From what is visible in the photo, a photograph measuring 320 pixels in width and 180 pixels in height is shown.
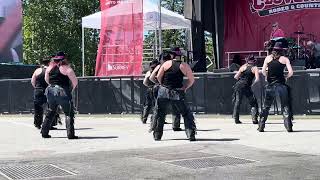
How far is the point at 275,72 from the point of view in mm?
12469

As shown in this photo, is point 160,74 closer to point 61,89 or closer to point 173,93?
point 173,93

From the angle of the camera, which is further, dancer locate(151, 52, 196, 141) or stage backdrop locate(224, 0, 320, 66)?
stage backdrop locate(224, 0, 320, 66)

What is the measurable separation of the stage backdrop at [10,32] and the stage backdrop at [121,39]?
44.7ft

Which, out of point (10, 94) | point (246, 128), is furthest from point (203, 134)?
point (10, 94)

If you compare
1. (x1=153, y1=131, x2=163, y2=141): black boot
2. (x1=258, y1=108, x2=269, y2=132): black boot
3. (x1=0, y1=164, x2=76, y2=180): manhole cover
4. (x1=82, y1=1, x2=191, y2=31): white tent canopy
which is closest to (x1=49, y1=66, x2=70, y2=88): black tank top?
(x1=153, y1=131, x2=163, y2=141): black boot

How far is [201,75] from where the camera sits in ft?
63.8

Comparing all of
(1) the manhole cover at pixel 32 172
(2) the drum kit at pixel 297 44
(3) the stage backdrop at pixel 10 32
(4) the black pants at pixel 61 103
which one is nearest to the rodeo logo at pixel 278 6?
(2) the drum kit at pixel 297 44

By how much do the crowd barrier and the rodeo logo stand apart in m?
7.28

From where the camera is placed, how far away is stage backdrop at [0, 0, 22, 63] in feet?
116

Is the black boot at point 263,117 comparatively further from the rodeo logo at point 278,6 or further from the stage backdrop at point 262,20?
the rodeo logo at point 278,6

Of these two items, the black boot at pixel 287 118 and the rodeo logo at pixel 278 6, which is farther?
the rodeo logo at pixel 278 6

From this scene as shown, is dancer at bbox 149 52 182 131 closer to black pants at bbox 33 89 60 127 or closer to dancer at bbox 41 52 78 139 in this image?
dancer at bbox 41 52 78 139

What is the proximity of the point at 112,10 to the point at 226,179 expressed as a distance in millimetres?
16316

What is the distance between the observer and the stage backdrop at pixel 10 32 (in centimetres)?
3522
